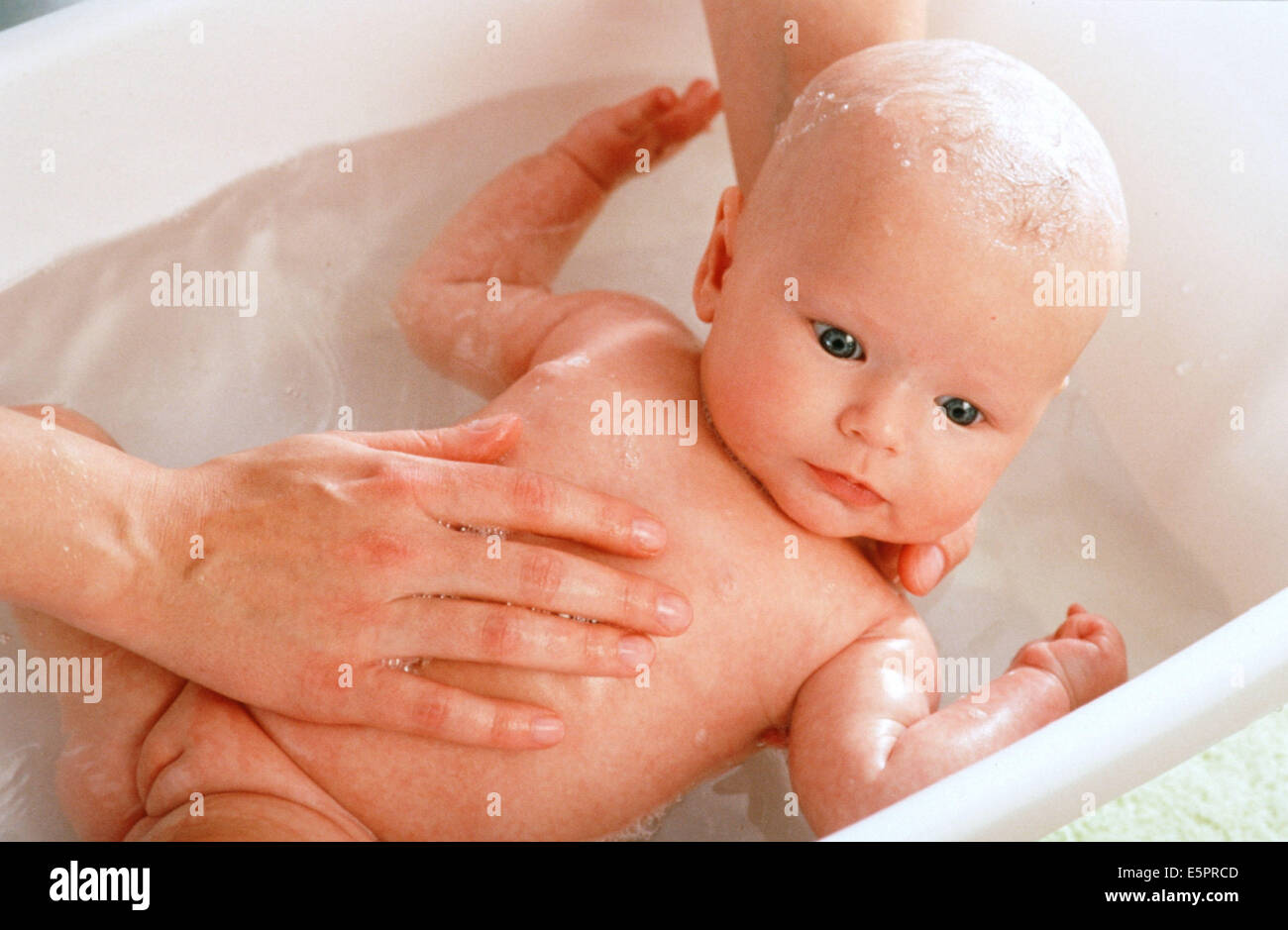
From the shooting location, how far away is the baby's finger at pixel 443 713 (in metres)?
0.95

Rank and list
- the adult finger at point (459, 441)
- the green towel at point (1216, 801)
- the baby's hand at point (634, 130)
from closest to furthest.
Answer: the adult finger at point (459, 441) → the green towel at point (1216, 801) → the baby's hand at point (634, 130)

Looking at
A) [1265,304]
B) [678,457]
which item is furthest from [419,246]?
[1265,304]

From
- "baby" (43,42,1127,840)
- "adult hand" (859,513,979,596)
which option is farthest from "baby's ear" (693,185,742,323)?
"adult hand" (859,513,979,596)

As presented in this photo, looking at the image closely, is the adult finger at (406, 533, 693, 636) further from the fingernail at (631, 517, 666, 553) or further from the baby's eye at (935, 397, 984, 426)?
the baby's eye at (935, 397, 984, 426)

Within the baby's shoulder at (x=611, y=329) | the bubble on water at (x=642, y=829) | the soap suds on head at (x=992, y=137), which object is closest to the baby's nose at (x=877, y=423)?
the soap suds on head at (x=992, y=137)

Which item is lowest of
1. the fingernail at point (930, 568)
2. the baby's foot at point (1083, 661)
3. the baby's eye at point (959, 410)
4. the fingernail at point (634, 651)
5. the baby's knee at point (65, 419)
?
the baby's foot at point (1083, 661)

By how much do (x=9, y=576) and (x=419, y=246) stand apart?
727mm

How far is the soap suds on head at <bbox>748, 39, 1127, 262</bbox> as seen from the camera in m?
0.93

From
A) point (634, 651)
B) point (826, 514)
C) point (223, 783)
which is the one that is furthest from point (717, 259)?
point (223, 783)

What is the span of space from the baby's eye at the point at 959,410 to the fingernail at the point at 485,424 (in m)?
0.34

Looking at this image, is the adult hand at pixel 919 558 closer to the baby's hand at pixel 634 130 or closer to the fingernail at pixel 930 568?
the fingernail at pixel 930 568

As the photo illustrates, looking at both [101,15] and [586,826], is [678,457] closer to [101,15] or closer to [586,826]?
[586,826]
